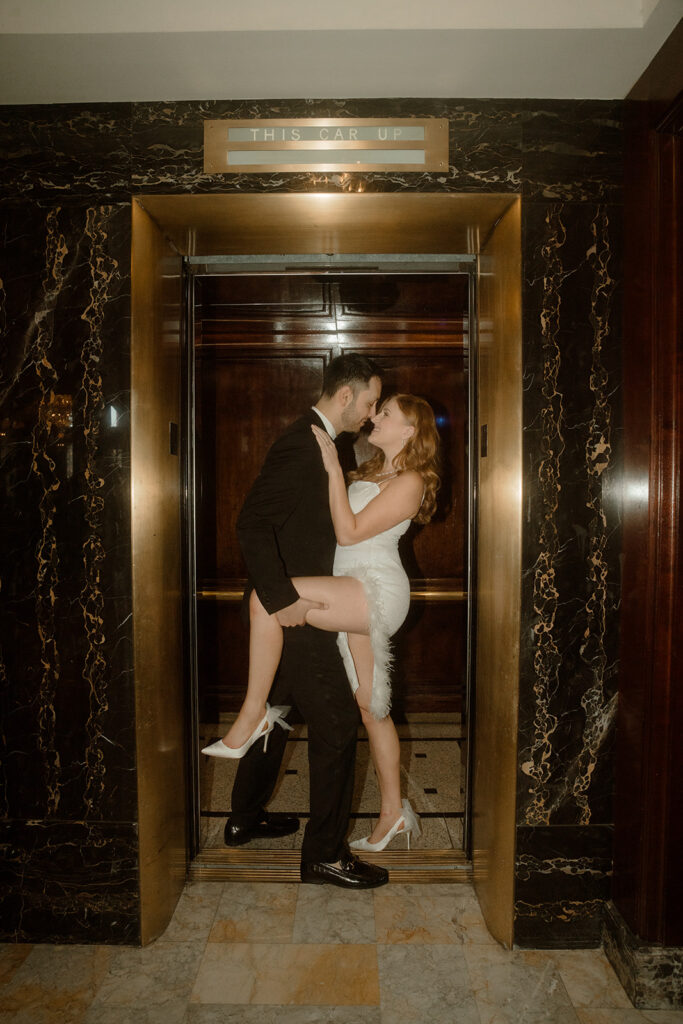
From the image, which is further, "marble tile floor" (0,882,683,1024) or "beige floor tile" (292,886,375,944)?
"beige floor tile" (292,886,375,944)

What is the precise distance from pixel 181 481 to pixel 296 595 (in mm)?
640

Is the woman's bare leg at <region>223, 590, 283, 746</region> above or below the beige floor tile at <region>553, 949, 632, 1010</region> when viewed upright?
above

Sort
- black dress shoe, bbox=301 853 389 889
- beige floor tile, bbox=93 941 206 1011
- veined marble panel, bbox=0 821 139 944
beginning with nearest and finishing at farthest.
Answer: beige floor tile, bbox=93 941 206 1011 → veined marble panel, bbox=0 821 139 944 → black dress shoe, bbox=301 853 389 889

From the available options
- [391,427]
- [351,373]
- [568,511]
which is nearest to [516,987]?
[568,511]

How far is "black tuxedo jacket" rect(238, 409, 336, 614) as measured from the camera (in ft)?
8.14

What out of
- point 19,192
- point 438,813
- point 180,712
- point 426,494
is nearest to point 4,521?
point 180,712

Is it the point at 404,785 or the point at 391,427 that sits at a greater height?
the point at 391,427

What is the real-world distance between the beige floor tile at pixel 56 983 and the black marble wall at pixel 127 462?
0.29 ft

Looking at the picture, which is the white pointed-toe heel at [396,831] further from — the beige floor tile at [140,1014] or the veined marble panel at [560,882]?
the beige floor tile at [140,1014]

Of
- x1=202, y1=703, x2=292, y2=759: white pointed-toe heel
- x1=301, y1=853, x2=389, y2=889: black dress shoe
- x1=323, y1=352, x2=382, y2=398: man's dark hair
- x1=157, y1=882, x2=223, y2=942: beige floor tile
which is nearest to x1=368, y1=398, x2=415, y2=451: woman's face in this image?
x1=323, y1=352, x2=382, y2=398: man's dark hair

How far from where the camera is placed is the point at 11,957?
84.7 inches

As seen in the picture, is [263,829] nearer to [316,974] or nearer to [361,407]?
[316,974]

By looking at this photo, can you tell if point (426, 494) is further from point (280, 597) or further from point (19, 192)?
point (19, 192)

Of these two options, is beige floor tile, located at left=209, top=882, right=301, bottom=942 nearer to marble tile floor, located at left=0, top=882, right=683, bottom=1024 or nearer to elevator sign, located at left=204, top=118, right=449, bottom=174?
marble tile floor, located at left=0, top=882, right=683, bottom=1024
